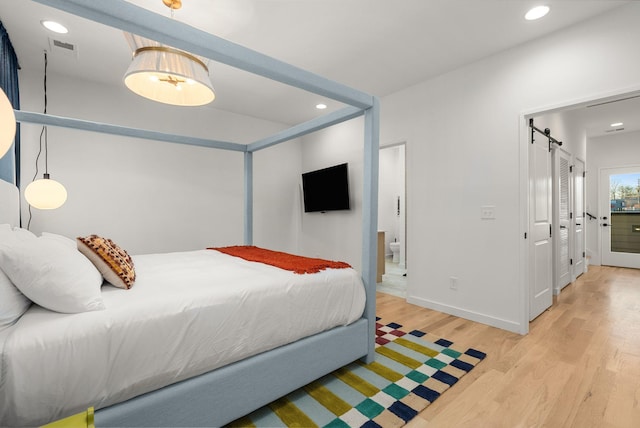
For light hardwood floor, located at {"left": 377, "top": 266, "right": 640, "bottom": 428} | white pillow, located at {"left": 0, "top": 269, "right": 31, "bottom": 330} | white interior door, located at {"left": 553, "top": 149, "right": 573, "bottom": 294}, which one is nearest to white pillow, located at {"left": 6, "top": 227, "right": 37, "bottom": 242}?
white pillow, located at {"left": 0, "top": 269, "right": 31, "bottom": 330}

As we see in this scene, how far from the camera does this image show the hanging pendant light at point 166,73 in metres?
1.77

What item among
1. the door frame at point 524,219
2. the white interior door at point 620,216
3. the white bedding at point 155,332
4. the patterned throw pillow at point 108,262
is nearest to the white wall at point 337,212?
the door frame at point 524,219

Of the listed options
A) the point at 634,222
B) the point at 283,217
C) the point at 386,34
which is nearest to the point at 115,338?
the point at 386,34

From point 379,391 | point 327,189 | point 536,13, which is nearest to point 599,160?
point 536,13

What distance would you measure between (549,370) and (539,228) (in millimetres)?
1626

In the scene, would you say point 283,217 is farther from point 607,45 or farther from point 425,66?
point 607,45

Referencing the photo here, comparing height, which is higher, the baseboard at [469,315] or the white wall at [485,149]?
the white wall at [485,149]

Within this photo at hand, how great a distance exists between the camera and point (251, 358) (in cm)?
156

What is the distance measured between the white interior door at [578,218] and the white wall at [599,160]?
114cm

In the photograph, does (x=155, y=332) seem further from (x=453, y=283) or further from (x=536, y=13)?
(x=536, y=13)

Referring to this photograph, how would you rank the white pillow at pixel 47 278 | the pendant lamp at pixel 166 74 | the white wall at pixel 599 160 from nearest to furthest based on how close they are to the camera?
the white pillow at pixel 47 278 < the pendant lamp at pixel 166 74 < the white wall at pixel 599 160

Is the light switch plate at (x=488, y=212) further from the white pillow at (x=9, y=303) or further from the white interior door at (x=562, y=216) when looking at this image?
the white pillow at (x=9, y=303)

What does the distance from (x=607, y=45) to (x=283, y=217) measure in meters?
4.41

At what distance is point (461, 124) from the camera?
319cm
